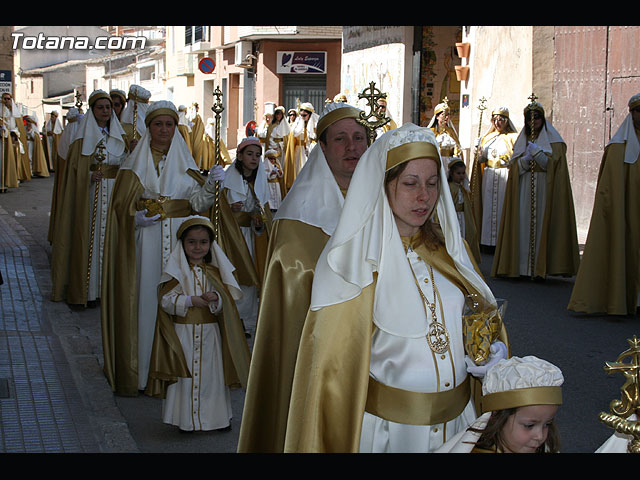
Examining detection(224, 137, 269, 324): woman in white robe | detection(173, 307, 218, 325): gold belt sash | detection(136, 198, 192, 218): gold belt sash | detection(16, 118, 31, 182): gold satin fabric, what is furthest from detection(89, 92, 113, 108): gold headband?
detection(16, 118, 31, 182): gold satin fabric

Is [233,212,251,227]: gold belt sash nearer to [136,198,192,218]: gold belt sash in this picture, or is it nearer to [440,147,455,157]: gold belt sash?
[136,198,192,218]: gold belt sash

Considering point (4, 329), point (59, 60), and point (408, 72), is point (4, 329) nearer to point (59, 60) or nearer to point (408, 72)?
point (408, 72)

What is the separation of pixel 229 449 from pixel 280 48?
107ft

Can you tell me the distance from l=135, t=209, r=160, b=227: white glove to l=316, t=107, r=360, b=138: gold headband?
2.54 m

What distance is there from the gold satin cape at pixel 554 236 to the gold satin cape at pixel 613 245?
2401 millimetres

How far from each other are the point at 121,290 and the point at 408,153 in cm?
435

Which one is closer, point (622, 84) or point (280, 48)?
point (622, 84)

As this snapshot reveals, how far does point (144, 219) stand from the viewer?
23.3 ft

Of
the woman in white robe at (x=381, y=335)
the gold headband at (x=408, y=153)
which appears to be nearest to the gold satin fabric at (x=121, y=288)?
the woman in white robe at (x=381, y=335)

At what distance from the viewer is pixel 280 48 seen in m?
37.2

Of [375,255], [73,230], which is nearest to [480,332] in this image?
[375,255]

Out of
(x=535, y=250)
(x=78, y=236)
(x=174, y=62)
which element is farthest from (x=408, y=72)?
(x=174, y=62)

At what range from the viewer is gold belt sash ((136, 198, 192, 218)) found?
7.17m

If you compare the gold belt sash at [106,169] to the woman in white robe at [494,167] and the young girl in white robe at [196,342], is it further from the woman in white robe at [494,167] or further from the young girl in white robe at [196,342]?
the woman in white robe at [494,167]
